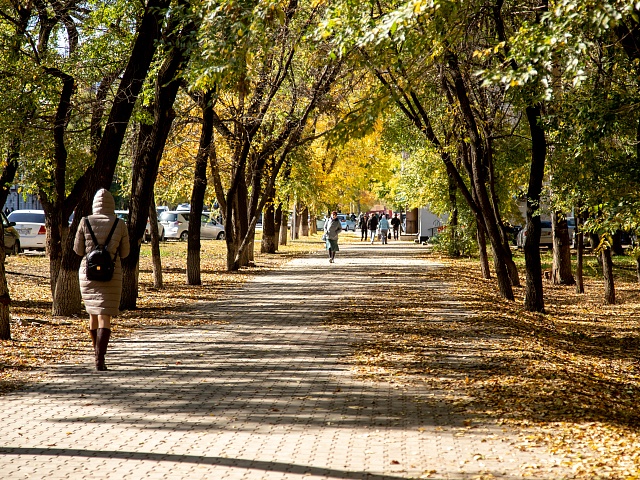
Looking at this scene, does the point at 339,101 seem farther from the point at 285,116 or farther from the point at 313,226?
the point at 313,226

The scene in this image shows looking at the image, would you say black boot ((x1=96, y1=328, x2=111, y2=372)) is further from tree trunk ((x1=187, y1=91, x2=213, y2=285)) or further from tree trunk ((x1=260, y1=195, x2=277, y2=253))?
tree trunk ((x1=260, y1=195, x2=277, y2=253))

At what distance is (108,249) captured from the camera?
31.7 ft

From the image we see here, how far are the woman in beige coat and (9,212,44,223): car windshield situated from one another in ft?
80.2

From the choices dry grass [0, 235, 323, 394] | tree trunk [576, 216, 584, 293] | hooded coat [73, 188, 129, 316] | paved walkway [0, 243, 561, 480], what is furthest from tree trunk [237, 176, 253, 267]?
hooded coat [73, 188, 129, 316]

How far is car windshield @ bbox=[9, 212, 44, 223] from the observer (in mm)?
33031

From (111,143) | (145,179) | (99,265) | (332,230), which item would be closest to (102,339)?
(99,265)

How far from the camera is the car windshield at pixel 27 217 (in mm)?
33031

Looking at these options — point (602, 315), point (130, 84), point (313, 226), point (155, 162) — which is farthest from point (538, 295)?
point (313, 226)

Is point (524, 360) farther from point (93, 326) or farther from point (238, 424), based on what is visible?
point (93, 326)

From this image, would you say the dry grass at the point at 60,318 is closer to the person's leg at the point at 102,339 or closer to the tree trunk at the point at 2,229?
the tree trunk at the point at 2,229

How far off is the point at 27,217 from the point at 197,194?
1379cm

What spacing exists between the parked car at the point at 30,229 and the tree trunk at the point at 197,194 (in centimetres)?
1263

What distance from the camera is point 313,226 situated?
7706 centimetres

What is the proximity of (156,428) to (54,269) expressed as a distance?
9733 mm
